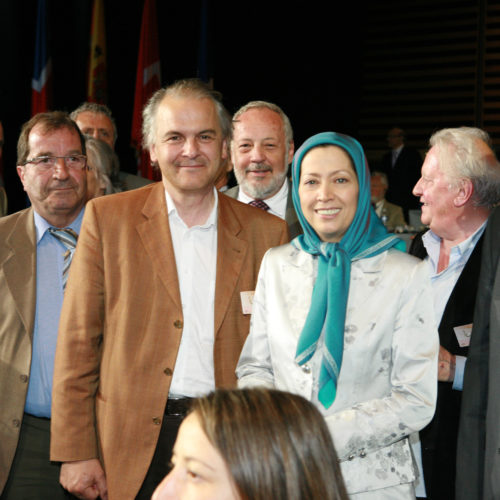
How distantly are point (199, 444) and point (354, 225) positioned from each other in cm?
100

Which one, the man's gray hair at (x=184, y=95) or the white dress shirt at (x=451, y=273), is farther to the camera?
the white dress shirt at (x=451, y=273)

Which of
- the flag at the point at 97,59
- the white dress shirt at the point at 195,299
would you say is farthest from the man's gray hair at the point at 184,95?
the flag at the point at 97,59

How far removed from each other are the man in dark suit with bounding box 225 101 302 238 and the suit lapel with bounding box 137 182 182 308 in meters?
1.41

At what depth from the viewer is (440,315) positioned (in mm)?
2393

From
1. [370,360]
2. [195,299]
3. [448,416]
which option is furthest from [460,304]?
[195,299]

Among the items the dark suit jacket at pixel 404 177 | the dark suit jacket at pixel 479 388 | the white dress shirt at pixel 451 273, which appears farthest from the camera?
the dark suit jacket at pixel 404 177

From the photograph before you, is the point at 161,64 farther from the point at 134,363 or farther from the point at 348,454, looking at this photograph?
the point at 348,454

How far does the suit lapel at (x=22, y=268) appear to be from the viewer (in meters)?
2.31

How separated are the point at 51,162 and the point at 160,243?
0.71 meters

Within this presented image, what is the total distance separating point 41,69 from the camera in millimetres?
6062

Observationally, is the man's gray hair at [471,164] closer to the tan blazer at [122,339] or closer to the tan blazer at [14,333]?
the tan blazer at [122,339]

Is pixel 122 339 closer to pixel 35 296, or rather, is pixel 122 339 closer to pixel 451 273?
pixel 35 296

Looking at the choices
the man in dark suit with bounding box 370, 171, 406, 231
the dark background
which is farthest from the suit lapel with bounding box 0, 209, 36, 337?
the man in dark suit with bounding box 370, 171, 406, 231

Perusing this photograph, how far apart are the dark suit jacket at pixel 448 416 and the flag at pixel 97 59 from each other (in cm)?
484
